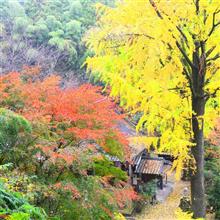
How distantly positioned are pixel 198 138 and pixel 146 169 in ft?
34.2

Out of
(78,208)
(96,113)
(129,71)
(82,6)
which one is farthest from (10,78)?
(82,6)

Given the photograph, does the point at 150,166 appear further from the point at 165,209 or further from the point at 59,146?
the point at 59,146

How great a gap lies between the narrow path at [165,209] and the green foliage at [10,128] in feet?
29.2

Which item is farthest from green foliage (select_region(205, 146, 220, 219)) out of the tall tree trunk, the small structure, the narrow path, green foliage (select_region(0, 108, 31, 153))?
green foliage (select_region(0, 108, 31, 153))

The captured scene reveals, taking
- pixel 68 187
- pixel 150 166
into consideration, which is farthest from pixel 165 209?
pixel 68 187

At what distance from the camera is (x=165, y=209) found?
15.7 m

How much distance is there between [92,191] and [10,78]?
9.76 feet

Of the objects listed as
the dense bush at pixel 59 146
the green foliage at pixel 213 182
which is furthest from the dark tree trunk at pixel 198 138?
the green foliage at pixel 213 182

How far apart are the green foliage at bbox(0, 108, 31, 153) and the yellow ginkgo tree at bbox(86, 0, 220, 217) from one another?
1693 mm

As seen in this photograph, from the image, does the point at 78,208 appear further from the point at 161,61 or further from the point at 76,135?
the point at 161,61

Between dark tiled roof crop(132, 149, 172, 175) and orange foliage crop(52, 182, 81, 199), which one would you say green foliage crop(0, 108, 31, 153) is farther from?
dark tiled roof crop(132, 149, 172, 175)

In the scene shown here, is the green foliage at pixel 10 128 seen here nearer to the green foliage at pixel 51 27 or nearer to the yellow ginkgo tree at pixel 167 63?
the yellow ginkgo tree at pixel 167 63

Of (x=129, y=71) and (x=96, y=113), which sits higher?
(x=129, y=71)

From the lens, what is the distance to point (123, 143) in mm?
8227
